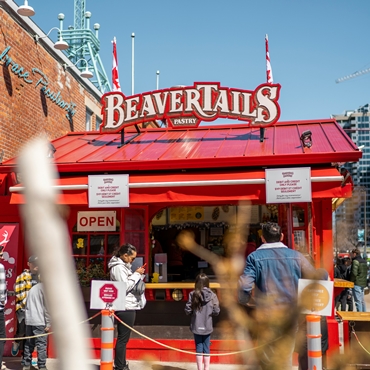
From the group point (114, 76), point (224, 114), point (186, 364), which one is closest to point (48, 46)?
point (114, 76)

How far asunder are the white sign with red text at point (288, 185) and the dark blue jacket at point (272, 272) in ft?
9.59

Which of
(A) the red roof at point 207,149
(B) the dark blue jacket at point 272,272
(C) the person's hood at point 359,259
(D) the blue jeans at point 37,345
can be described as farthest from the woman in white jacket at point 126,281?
(C) the person's hood at point 359,259

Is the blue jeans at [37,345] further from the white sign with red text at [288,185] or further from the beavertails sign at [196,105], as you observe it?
the beavertails sign at [196,105]

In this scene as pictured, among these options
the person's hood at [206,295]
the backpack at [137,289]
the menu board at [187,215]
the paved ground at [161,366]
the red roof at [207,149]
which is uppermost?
the red roof at [207,149]

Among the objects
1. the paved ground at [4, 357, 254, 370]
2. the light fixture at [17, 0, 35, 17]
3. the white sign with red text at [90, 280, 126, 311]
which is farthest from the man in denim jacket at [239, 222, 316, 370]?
the light fixture at [17, 0, 35, 17]

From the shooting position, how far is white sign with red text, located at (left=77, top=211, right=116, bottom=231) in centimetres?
873

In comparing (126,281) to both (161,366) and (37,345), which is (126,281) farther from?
(161,366)

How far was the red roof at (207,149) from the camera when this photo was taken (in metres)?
7.55

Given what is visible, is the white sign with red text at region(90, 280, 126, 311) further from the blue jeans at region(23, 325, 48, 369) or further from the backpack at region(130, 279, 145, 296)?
the blue jeans at region(23, 325, 48, 369)

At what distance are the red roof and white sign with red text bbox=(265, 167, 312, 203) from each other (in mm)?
195

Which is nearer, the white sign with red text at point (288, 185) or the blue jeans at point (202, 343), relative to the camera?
the blue jeans at point (202, 343)

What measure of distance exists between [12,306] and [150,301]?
2.41 meters

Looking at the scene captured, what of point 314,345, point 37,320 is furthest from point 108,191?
point 314,345

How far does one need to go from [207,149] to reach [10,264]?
13.1 ft
